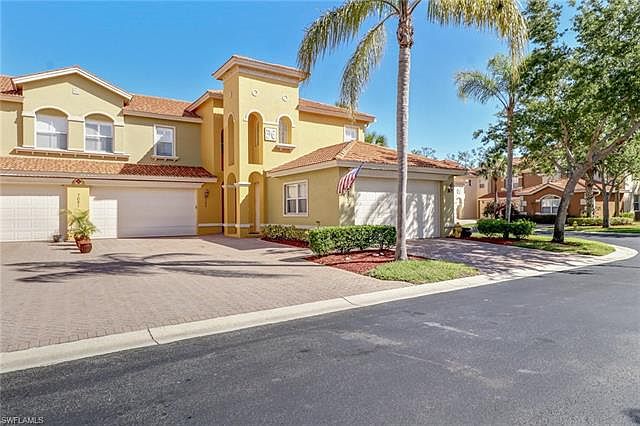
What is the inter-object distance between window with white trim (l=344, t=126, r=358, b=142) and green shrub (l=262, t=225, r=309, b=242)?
30.8 feet

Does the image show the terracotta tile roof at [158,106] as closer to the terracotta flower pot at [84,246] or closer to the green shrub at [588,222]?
the terracotta flower pot at [84,246]

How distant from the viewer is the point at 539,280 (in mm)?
9750

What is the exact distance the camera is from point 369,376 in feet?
13.8

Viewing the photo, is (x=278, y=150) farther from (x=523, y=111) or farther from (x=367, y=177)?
(x=523, y=111)

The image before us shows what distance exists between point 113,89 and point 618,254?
86.4ft

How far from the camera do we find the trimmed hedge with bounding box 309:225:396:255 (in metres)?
12.3

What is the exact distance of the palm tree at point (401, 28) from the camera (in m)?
10.1

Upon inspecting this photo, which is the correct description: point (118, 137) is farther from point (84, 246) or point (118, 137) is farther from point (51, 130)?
point (84, 246)

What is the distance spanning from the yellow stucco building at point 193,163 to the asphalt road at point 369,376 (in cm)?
996


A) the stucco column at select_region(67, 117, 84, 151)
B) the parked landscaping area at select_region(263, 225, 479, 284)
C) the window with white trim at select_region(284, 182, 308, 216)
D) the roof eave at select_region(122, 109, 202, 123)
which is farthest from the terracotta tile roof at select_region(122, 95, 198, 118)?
the parked landscaping area at select_region(263, 225, 479, 284)

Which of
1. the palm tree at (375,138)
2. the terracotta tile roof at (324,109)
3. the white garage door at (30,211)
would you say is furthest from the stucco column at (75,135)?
the palm tree at (375,138)

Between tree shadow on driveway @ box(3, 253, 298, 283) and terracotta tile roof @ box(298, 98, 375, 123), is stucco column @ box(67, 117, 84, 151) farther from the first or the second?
terracotta tile roof @ box(298, 98, 375, 123)

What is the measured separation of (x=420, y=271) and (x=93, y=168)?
18267mm

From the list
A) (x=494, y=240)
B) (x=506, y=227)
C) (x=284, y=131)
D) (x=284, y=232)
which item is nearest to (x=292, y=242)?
(x=284, y=232)
